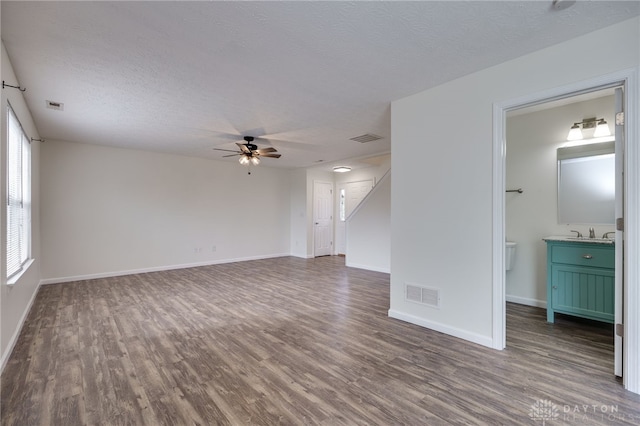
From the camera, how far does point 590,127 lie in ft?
10.9

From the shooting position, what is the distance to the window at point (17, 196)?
2.77 meters

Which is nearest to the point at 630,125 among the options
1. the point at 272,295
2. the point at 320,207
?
the point at 272,295

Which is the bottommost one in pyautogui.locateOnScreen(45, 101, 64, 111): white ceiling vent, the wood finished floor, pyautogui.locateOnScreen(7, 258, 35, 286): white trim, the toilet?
the wood finished floor

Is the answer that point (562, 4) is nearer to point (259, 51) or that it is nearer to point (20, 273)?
point (259, 51)

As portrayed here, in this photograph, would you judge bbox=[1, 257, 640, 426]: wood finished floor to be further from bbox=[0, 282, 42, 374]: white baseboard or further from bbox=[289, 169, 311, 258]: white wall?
bbox=[289, 169, 311, 258]: white wall

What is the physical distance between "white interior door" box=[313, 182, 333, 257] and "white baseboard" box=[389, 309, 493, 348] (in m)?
5.05

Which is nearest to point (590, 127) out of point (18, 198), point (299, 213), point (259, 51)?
point (259, 51)

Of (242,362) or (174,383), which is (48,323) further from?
(242,362)

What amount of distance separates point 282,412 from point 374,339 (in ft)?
4.18

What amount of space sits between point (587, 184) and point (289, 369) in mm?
3894

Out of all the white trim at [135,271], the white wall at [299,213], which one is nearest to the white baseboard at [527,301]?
the white wall at [299,213]

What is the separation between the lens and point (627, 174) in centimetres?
199

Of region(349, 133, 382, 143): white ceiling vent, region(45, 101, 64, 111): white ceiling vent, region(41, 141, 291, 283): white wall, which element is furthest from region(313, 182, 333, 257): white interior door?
region(45, 101, 64, 111): white ceiling vent

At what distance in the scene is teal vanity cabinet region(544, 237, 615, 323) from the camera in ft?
9.32
